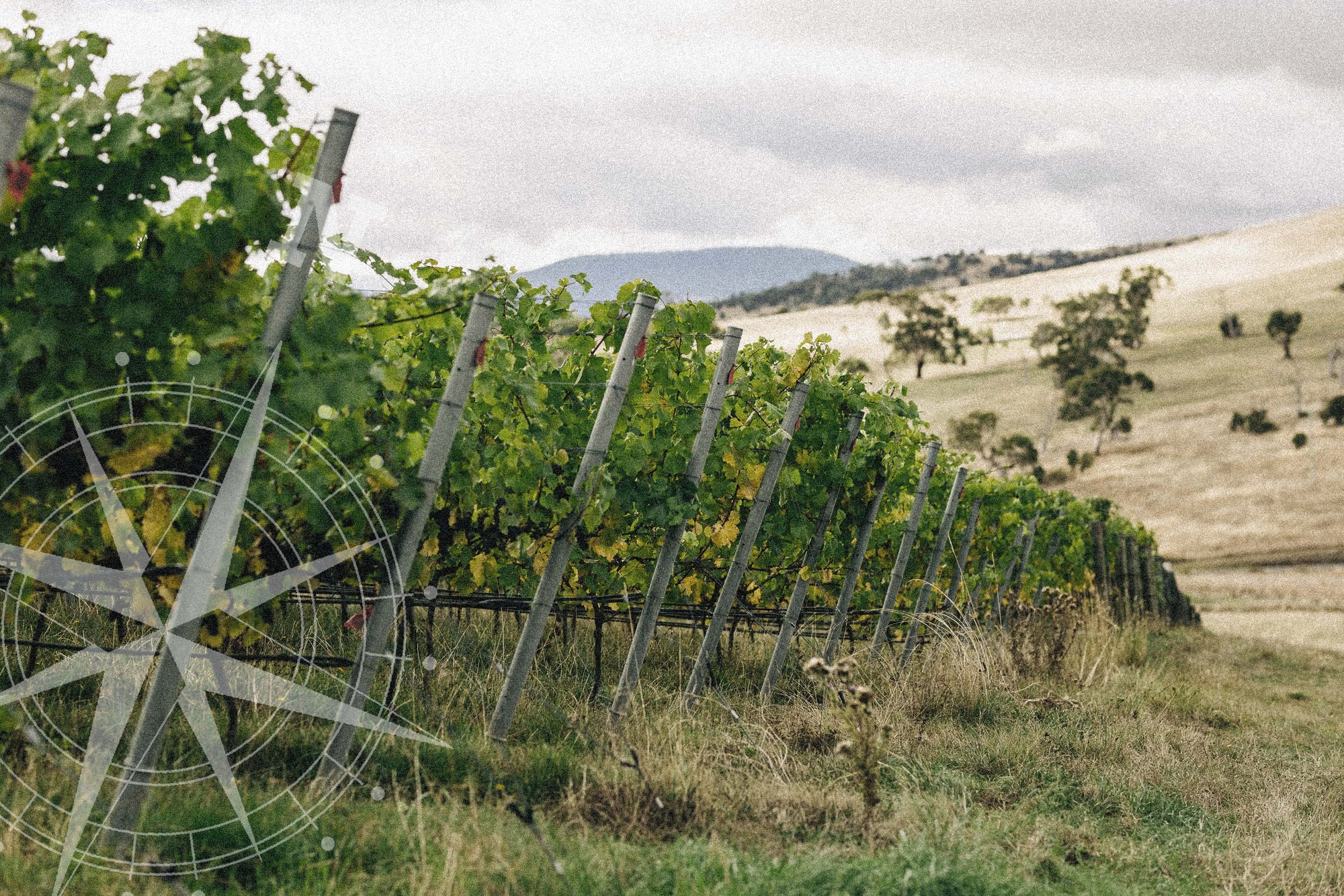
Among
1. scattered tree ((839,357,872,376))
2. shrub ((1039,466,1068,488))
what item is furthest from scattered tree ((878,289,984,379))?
shrub ((1039,466,1068,488))

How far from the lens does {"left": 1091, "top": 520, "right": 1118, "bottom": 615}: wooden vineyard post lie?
15.6 m

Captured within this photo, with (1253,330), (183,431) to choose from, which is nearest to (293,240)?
(183,431)

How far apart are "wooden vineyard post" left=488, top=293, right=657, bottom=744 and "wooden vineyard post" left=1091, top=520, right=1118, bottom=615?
12.5 metres

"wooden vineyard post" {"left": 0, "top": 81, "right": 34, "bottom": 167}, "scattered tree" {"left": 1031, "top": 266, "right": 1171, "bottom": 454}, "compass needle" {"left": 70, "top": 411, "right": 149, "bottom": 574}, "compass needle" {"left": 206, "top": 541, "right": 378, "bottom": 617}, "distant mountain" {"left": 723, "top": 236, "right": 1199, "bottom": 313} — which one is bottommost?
"compass needle" {"left": 206, "top": 541, "right": 378, "bottom": 617}

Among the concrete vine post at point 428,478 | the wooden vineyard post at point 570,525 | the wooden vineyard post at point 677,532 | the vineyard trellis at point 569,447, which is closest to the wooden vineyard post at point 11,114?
the vineyard trellis at point 569,447

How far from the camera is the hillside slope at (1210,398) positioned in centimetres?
4638

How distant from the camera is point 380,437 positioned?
3.71 metres

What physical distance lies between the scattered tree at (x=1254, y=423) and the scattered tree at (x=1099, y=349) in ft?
16.7

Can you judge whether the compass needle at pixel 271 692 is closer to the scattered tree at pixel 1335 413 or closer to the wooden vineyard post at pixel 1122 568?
the wooden vineyard post at pixel 1122 568

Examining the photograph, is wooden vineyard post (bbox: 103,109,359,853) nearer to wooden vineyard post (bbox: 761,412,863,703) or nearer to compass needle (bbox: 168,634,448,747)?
compass needle (bbox: 168,634,448,747)

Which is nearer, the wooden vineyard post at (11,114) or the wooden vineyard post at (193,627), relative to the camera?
the wooden vineyard post at (11,114)

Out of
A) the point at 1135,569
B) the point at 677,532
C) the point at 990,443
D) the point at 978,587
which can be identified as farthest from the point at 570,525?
the point at 990,443

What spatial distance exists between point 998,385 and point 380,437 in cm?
7127

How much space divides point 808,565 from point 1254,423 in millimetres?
56970
